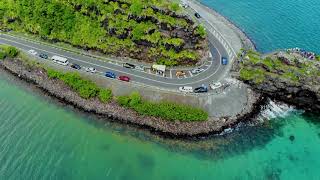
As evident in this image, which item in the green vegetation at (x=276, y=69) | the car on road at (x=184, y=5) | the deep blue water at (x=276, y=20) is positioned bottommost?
the green vegetation at (x=276, y=69)

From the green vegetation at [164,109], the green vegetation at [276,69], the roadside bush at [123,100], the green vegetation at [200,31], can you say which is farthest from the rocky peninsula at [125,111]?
the green vegetation at [200,31]

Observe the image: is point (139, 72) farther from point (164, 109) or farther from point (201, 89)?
point (201, 89)

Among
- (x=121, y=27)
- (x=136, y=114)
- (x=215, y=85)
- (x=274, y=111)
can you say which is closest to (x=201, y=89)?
(x=215, y=85)

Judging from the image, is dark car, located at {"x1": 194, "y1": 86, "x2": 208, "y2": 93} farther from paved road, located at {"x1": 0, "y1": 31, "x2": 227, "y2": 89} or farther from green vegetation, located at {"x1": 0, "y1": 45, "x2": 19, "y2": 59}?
green vegetation, located at {"x1": 0, "y1": 45, "x2": 19, "y2": 59}

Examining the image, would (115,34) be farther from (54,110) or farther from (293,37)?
(293,37)

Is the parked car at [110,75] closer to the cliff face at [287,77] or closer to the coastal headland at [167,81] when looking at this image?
the coastal headland at [167,81]

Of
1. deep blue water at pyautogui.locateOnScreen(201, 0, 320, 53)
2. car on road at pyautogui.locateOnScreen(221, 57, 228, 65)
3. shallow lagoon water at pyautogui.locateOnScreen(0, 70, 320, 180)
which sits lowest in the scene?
shallow lagoon water at pyautogui.locateOnScreen(0, 70, 320, 180)

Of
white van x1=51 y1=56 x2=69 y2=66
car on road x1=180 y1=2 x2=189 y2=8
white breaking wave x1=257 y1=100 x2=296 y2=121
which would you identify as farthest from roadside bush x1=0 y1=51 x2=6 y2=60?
white breaking wave x1=257 y1=100 x2=296 y2=121
